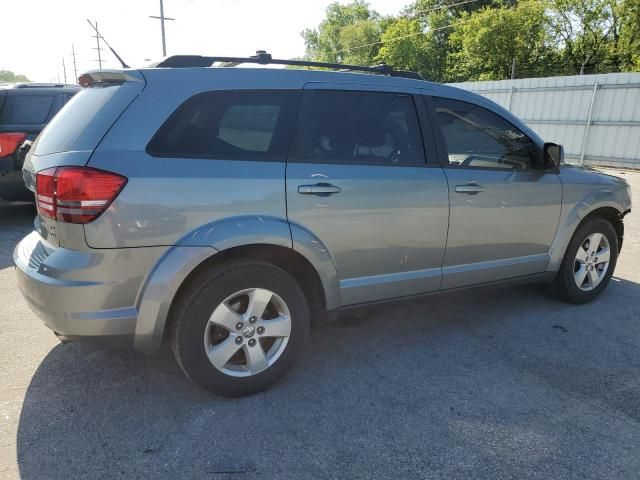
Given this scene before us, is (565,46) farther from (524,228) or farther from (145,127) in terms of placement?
(145,127)

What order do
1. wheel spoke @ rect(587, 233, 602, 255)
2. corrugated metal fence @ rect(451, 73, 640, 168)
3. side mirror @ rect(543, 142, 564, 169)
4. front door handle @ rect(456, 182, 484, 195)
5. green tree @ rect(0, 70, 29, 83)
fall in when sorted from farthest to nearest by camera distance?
green tree @ rect(0, 70, 29, 83), corrugated metal fence @ rect(451, 73, 640, 168), wheel spoke @ rect(587, 233, 602, 255), side mirror @ rect(543, 142, 564, 169), front door handle @ rect(456, 182, 484, 195)

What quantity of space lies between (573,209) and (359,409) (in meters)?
2.49

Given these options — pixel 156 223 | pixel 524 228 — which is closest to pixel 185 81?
pixel 156 223

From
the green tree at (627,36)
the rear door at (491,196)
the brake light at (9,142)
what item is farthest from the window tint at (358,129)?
the green tree at (627,36)

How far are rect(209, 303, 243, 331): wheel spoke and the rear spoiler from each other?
1245 mm

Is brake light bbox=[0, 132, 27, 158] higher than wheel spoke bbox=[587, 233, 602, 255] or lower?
higher

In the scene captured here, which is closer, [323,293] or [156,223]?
[156,223]

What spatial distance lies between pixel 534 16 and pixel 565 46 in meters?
2.99

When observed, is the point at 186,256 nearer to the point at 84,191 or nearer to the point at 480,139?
the point at 84,191

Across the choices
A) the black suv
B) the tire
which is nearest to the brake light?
the black suv

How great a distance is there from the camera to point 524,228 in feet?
12.0

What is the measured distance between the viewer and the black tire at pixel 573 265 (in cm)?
406

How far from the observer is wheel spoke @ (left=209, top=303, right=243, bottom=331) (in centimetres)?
257

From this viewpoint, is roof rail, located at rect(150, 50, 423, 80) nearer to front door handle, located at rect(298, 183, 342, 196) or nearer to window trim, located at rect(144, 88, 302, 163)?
window trim, located at rect(144, 88, 302, 163)
